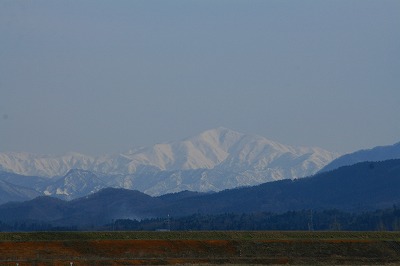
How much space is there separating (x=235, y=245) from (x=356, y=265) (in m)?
31.5

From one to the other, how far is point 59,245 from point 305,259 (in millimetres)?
42445

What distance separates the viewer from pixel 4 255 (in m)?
175

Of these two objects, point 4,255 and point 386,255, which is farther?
point 386,255

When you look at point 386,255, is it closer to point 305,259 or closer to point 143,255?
point 305,259

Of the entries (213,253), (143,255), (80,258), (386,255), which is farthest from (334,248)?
(80,258)

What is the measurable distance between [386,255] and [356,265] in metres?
24.2

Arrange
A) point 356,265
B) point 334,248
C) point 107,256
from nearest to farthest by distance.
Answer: point 356,265 → point 107,256 → point 334,248

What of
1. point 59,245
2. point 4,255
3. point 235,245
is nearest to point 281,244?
point 235,245

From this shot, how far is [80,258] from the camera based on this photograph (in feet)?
582

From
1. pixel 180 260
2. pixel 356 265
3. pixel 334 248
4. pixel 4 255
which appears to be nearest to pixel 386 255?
pixel 334 248

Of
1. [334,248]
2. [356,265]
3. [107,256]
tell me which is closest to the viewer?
[356,265]

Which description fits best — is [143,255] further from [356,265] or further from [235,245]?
[356,265]

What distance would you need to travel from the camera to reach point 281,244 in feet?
656

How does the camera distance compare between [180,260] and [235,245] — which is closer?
[180,260]
